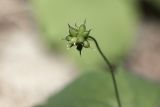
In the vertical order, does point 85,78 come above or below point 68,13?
below

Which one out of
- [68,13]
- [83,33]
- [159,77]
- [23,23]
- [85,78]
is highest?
[23,23]

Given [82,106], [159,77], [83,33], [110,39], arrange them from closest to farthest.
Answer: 1. [83,33]
2. [82,106]
3. [110,39]
4. [159,77]

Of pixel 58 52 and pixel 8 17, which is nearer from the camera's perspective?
pixel 58 52

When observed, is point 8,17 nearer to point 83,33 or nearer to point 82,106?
point 82,106

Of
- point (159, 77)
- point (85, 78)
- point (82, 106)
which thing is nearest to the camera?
point (82, 106)

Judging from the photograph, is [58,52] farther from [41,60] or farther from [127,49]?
[127,49]

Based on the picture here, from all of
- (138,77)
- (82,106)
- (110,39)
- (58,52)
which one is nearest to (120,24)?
Result: (110,39)
